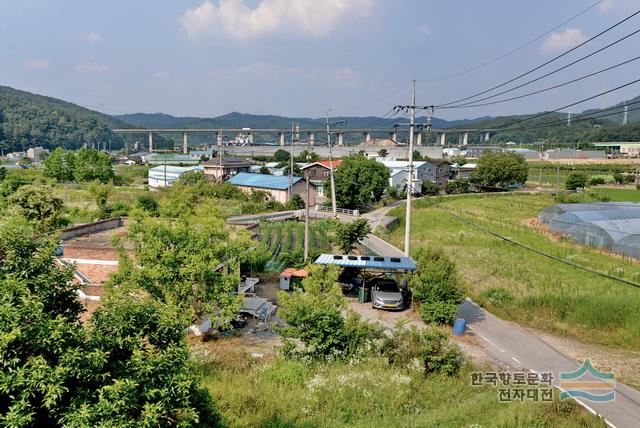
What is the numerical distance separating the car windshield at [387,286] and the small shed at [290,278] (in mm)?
2805

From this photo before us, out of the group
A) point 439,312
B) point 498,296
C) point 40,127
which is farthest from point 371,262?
point 40,127

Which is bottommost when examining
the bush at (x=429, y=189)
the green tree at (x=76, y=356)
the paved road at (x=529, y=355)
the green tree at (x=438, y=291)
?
the paved road at (x=529, y=355)

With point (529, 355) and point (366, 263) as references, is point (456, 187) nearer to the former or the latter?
point (366, 263)

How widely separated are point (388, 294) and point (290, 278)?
3979 mm

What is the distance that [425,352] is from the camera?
10.7 meters

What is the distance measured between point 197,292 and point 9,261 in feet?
24.2

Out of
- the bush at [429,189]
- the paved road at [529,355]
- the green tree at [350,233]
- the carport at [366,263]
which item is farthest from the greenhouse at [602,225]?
the bush at [429,189]

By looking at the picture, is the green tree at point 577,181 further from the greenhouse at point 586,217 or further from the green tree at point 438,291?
the green tree at point 438,291

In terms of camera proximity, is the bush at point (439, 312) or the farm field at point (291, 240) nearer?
the bush at point (439, 312)

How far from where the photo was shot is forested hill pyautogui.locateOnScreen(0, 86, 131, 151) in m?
120

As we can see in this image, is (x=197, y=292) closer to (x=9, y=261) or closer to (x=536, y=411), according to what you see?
(x=9, y=261)

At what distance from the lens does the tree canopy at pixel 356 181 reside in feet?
127

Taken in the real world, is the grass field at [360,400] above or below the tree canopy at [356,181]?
below

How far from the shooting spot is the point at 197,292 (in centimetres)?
1223
